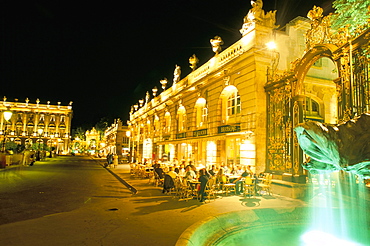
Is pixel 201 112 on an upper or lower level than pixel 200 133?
upper

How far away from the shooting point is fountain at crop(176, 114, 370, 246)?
3.97 m

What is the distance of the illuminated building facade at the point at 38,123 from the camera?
9168 cm

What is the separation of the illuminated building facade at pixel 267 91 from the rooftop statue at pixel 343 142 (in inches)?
186

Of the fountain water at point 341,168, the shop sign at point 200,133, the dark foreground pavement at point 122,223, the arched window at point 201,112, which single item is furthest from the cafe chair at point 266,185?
the arched window at point 201,112

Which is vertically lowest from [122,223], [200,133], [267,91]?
[122,223]

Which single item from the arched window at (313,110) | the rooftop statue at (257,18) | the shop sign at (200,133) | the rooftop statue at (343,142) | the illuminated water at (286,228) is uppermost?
the rooftop statue at (257,18)

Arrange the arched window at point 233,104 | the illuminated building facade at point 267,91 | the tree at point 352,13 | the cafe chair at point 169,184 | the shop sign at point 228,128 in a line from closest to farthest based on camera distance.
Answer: the tree at point 352,13
the illuminated building facade at point 267,91
the cafe chair at point 169,184
the shop sign at point 228,128
the arched window at point 233,104

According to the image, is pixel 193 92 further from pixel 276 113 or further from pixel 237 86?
pixel 276 113

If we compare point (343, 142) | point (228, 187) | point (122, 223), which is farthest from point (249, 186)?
point (343, 142)

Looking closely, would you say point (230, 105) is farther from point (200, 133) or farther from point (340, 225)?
point (340, 225)

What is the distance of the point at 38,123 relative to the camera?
96250mm

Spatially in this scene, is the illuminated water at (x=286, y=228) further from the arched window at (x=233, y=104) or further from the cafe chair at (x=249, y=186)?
the arched window at (x=233, y=104)

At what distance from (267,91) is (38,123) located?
10276cm

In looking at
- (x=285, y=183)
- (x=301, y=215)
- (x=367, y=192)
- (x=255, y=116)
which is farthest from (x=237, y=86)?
(x=301, y=215)
